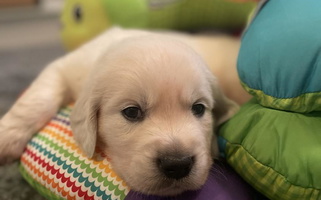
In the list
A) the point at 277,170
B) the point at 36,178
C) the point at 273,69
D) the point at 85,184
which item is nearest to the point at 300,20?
the point at 273,69

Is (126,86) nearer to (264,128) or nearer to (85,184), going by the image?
(85,184)

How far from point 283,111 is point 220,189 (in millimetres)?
325

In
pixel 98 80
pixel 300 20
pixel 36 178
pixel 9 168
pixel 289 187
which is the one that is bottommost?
pixel 9 168

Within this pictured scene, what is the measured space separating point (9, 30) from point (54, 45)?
1.49 feet

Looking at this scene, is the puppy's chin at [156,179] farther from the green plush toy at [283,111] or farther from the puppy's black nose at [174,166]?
the green plush toy at [283,111]

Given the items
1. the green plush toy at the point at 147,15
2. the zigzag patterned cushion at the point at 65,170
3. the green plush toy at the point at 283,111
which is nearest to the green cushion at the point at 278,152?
the green plush toy at the point at 283,111

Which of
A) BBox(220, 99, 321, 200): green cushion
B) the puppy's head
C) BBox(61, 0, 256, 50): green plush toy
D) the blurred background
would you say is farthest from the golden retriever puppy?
the blurred background

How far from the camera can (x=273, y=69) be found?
1.32 meters

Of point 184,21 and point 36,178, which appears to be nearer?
point 36,178

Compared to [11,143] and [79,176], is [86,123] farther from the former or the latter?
[11,143]

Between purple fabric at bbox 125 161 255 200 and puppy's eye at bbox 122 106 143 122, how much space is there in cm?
24

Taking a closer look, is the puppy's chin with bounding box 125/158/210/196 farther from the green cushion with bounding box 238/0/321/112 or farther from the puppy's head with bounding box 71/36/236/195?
the green cushion with bounding box 238/0/321/112

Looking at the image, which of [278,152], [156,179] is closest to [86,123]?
[156,179]

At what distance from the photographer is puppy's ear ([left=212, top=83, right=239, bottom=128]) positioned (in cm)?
156
